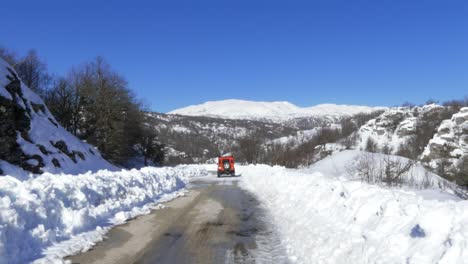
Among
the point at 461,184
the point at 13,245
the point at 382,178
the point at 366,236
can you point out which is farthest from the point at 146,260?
the point at 461,184

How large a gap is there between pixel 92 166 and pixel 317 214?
78.8ft

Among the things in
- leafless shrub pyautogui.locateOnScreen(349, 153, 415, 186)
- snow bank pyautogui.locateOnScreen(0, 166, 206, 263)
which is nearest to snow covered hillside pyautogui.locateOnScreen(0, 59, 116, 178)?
snow bank pyautogui.locateOnScreen(0, 166, 206, 263)

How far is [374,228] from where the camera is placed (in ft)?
23.0

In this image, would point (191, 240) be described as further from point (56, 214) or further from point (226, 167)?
point (226, 167)

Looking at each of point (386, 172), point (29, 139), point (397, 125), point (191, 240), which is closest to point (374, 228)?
point (191, 240)

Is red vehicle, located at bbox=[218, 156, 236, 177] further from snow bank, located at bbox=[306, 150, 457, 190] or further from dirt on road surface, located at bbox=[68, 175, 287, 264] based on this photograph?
dirt on road surface, located at bbox=[68, 175, 287, 264]

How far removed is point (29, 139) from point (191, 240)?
19.9 metres

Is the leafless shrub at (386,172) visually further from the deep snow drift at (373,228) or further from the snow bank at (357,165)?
the deep snow drift at (373,228)

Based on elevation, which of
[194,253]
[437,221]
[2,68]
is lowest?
[194,253]

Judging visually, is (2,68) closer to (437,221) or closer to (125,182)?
(125,182)

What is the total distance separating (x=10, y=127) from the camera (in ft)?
75.5

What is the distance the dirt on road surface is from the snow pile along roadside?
2.07 ft

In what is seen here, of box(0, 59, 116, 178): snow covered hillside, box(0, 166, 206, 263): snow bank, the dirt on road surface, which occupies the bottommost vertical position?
the dirt on road surface

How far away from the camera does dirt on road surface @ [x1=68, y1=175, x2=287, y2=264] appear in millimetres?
7574
